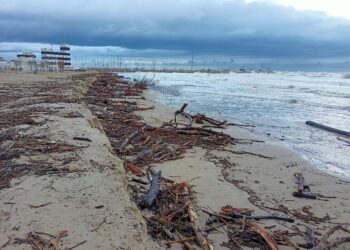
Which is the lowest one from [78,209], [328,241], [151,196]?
[328,241]

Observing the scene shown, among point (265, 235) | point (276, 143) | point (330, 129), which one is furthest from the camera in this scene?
point (330, 129)

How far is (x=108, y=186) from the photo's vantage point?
17.0ft

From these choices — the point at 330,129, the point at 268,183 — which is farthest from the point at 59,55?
the point at 268,183

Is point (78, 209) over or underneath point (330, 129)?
over

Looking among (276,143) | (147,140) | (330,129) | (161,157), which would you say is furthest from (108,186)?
(330,129)

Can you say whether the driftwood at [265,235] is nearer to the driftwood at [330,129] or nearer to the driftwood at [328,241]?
the driftwood at [328,241]

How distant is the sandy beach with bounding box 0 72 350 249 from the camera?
4090mm

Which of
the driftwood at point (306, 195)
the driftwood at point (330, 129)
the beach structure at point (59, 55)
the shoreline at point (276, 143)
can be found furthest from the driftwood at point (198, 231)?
the beach structure at point (59, 55)

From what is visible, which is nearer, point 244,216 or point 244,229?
point 244,229

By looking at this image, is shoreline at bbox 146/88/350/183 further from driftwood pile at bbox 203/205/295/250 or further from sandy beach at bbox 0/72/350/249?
driftwood pile at bbox 203/205/295/250

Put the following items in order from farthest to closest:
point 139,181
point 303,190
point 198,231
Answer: point 303,190
point 139,181
point 198,231

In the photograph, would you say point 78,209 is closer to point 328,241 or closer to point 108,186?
point 108,186

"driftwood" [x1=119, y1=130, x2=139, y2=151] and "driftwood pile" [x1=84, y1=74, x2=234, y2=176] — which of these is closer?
"driftwood pile" [x1=84, y1=74, x2=234, y2=176]

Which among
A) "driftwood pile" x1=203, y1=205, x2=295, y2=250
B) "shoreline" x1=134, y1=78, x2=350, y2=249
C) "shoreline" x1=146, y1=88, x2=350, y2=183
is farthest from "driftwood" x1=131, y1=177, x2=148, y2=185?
"shoreline" x1=146, y1=88, x2=350, y2=183
